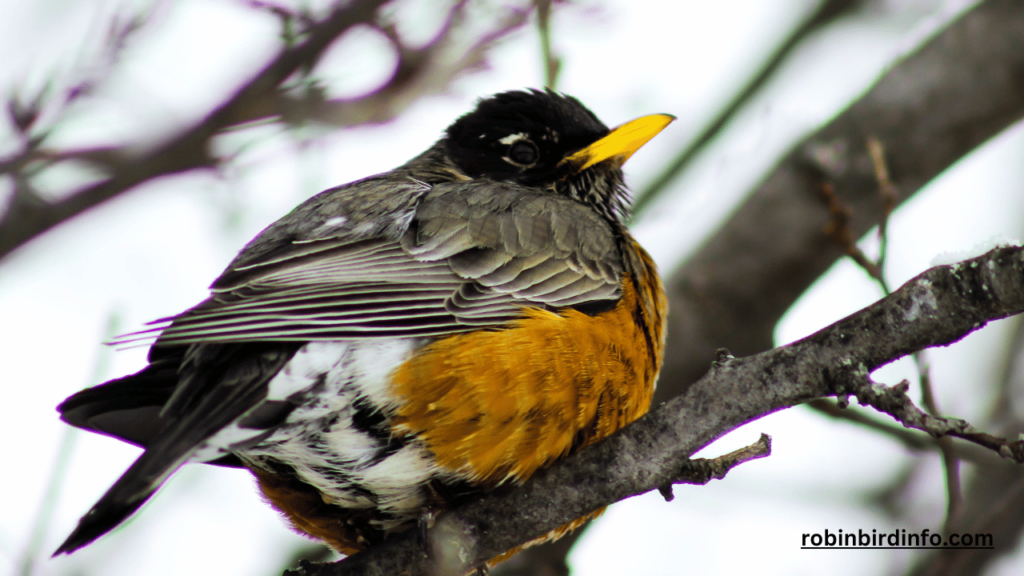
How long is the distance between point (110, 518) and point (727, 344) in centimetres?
290

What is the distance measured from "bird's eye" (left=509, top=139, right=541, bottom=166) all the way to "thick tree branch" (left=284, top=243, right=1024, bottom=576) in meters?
1.89

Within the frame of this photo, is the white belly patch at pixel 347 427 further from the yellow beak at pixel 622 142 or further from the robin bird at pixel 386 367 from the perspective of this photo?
the yellow beak at pixel 622 142

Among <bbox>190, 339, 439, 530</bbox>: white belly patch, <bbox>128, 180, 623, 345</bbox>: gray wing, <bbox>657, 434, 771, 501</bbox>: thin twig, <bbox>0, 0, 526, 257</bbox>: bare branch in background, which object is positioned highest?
<bbox>0, 0, 526, 257</bbox>: bare branch in background

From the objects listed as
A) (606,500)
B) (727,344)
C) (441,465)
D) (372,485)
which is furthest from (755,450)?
(727,344)

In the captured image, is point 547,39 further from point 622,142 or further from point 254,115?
point 254,115

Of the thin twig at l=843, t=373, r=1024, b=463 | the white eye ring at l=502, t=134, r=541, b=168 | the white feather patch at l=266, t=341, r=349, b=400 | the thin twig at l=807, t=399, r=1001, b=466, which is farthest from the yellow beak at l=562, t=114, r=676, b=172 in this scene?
the thin twig at l=843, t=373, r=1024, b=463

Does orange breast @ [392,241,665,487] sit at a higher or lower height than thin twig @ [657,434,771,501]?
higher

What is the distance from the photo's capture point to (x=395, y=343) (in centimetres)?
274

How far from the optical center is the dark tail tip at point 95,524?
2182 millimetres

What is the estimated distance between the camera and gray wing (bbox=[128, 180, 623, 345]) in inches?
100

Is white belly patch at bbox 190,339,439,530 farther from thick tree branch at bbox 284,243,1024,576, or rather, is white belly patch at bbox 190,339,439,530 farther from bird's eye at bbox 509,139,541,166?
bird's eye at bbox 509,139,541,166

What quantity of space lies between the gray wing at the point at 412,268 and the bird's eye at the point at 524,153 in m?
0.52

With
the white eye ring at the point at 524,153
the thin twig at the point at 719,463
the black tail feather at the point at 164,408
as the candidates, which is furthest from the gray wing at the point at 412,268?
the thin twig at the point at 719,463

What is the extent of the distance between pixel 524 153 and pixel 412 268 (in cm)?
145
